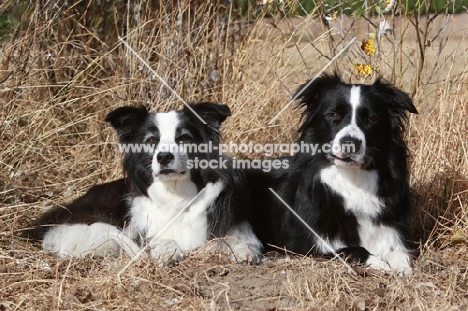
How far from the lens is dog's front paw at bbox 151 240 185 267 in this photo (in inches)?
186

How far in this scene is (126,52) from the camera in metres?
7.13

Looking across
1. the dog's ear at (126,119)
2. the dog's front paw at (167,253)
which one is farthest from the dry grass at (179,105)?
the dog's ear at (126,119)

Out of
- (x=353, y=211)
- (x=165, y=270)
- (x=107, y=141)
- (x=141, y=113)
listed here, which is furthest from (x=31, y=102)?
(x=353, y=211)

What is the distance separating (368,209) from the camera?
4812 mm

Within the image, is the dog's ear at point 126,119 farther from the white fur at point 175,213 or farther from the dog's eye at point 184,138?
the white fur at point 175,213

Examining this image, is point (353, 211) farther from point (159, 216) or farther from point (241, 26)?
point (241, 26)

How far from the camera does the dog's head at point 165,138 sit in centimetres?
480

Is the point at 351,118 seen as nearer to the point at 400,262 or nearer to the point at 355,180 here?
the point at 355,180

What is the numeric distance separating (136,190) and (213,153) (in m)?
0.59

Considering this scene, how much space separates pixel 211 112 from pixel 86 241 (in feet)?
4.00

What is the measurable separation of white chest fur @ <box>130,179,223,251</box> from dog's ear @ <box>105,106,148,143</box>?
1.39ft

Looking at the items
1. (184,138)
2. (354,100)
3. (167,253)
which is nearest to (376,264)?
(354,100)

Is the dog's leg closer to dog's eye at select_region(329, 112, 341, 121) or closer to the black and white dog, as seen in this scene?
the black and white dog

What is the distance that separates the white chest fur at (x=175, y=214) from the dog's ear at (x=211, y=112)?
17.2 inches
